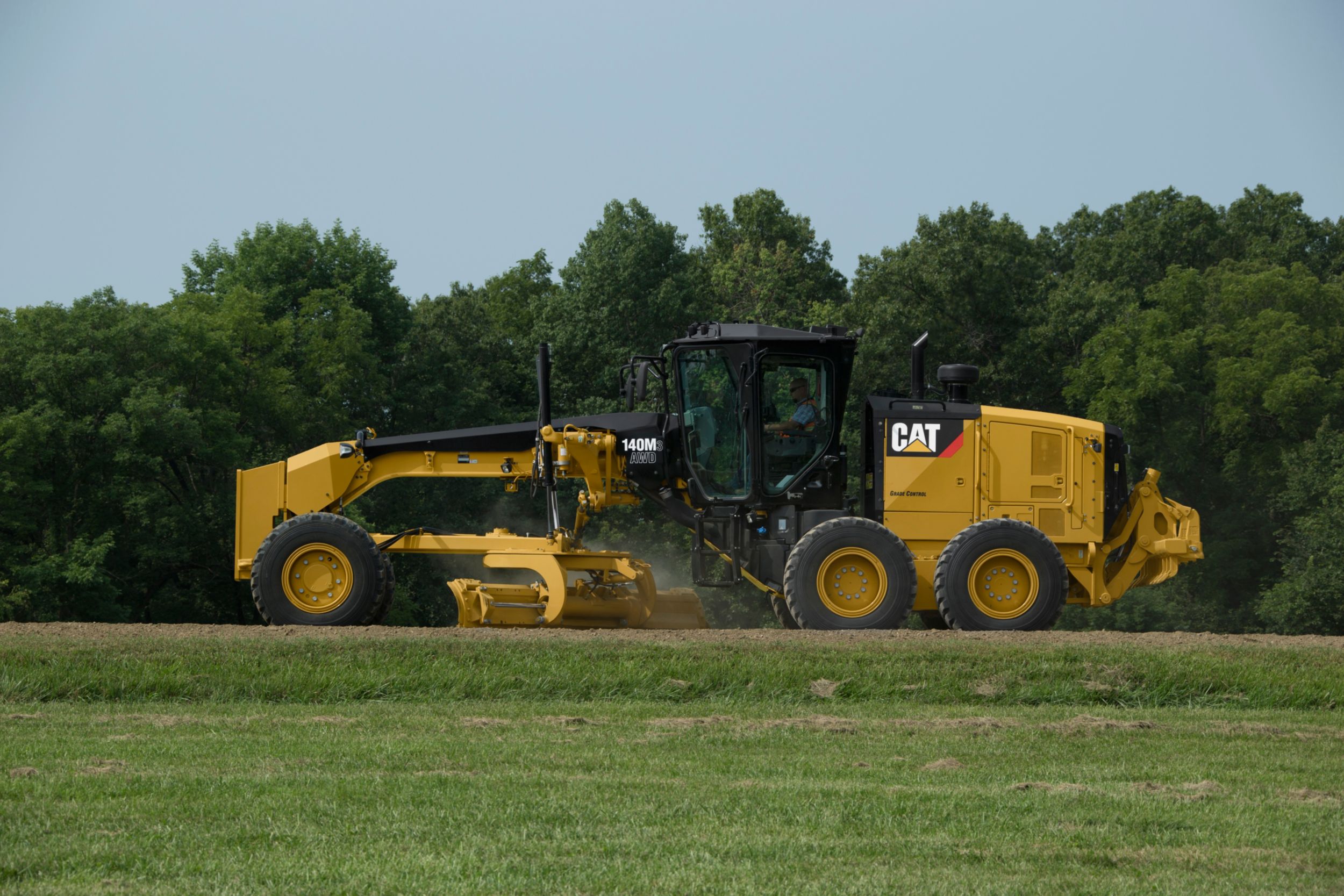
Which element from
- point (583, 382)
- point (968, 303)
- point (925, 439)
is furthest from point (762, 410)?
point (968, 303)

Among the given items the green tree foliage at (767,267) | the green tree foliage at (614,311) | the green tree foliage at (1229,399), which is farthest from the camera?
the green tree foliage at (767,267)

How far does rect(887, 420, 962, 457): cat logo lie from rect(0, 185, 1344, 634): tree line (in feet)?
56.3

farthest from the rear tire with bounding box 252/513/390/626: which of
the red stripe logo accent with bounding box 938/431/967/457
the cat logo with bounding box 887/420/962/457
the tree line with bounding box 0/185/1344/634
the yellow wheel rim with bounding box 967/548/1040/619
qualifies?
the tree line with bounding box 0/185/1344/634

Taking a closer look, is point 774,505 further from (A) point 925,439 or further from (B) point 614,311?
(B) point 614,311

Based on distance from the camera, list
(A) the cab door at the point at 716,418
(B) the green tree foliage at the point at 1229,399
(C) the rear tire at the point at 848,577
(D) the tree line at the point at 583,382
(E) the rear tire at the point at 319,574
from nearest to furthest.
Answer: (C) the rear tire at the point at 848,577 → (E) the rear tire at the point at 319,574 → (A) the cab door at the point at 716,418 → (D) the tree line at the point at 583,382 → (B) the green tree foliage at the point at 1229,399

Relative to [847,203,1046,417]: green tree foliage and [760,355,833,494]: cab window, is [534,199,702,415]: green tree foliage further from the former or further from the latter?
[760,355,833,494]: cab window

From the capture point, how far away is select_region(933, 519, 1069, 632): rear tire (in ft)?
44.6

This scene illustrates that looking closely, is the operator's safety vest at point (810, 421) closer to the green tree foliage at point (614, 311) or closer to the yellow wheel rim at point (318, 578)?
the yellow wheel rim at point (318, 578)

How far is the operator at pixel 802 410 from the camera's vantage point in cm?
1449

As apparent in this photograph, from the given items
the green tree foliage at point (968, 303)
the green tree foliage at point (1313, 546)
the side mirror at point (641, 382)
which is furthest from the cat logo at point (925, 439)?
the green tree foliage at point (968, 303)

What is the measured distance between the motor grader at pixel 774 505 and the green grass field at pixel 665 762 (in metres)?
1.04

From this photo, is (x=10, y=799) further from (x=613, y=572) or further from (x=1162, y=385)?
(x=1162, y=385)

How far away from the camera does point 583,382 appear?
43188 millimetres

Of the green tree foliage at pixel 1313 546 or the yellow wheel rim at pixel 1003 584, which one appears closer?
the yellow wheel rim at pixel 1003 584
